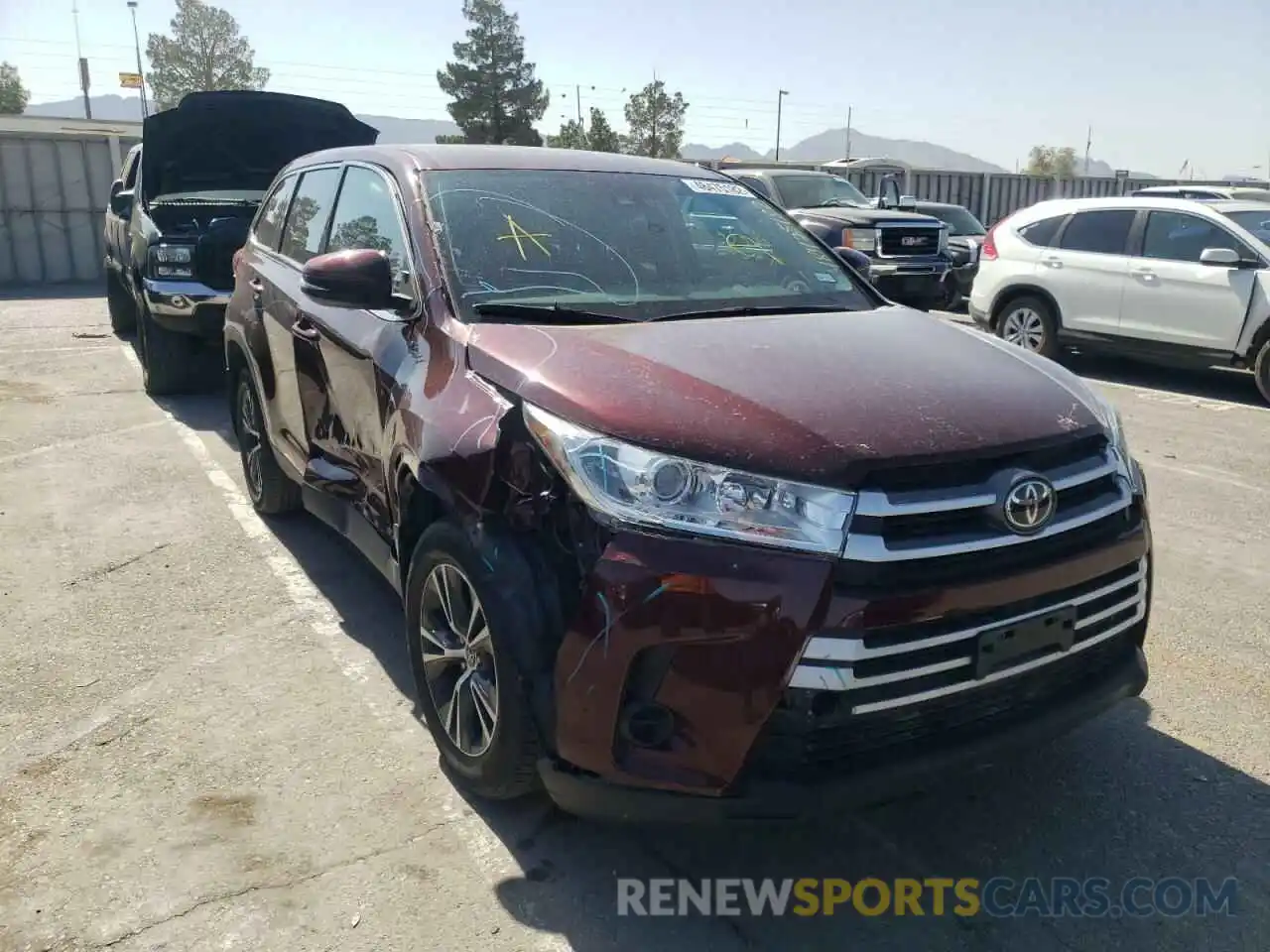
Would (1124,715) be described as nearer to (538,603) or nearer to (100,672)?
(538,603)

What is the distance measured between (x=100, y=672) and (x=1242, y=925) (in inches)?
143

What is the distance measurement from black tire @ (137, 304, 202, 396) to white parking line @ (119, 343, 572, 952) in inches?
35.3

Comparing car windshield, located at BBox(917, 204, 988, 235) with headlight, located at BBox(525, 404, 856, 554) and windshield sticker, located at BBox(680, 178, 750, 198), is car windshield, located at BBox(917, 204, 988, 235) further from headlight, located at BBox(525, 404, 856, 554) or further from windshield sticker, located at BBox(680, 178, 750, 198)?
headlight, located at BBox(525, 404, 856, 554)

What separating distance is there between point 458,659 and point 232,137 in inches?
327

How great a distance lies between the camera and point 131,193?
9.42m

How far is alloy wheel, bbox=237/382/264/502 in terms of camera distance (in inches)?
207

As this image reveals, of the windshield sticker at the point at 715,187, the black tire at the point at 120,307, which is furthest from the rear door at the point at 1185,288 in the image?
the black tire at the point at 120,307

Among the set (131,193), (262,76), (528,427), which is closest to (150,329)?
(131,193)

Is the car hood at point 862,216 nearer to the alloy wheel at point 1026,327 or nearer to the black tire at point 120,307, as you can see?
the alloy wheel at point 1026,327

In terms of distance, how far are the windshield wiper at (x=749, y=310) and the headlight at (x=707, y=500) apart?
90 centimetres

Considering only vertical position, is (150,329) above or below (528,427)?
below

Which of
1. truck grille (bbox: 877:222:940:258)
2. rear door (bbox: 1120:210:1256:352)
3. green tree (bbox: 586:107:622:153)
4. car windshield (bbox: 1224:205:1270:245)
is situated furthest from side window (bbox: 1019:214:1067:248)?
green tree (bbox: 586:107:622:153)

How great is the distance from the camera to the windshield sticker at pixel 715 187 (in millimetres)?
4129

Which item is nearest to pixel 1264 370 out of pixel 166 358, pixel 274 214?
pixel 274 214
